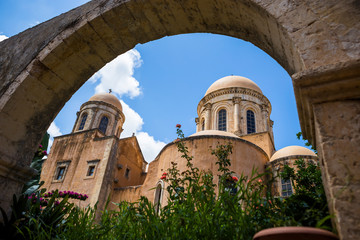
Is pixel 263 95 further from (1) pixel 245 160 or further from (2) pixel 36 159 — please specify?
(2) pixel 36 159

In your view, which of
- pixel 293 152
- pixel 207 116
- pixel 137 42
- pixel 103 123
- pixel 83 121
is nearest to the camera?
pixel 137 42

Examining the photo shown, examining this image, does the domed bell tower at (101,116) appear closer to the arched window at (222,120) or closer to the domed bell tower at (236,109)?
the domed bell tower at (236,109)

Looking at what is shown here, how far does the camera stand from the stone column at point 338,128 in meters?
1.25

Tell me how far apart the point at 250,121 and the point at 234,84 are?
3.52 metres

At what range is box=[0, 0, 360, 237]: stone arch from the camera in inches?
65.5

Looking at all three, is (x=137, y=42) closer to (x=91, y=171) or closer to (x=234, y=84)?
(x=91, y=171)

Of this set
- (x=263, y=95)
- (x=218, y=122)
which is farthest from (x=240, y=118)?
(x=263, y=95)

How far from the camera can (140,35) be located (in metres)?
3.26

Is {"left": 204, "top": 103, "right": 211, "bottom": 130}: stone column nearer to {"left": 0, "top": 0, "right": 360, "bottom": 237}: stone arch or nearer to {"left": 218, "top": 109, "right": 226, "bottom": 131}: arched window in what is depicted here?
{"left": 218, "top": 109, "right": 226, "bottom": 131}: arched window

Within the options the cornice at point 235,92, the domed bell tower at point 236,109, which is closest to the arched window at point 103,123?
the domed bell tower at point 236,109

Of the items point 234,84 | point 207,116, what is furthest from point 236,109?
point 234,84

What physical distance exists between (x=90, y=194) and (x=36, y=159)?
11222mm

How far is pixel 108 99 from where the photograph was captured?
23.6m

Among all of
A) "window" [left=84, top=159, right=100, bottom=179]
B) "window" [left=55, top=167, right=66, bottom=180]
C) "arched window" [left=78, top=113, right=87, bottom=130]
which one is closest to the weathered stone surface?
"window" [left=84, top=159, right=100, bottom=179]
